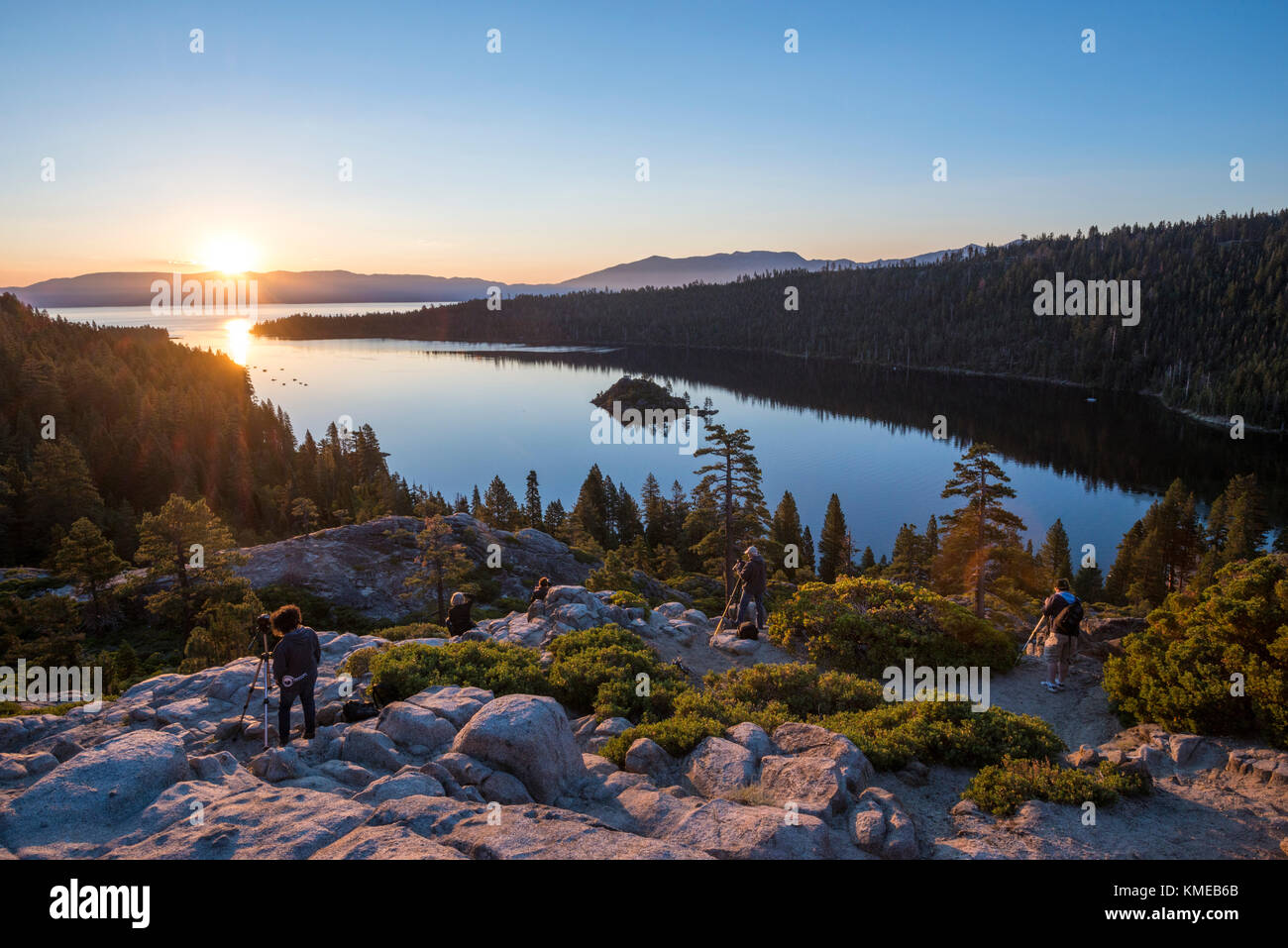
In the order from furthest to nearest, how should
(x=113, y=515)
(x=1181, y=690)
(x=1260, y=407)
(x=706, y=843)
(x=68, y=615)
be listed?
1. (x=1260, y=407)
2. (x=113, y=515)
3. (x=68, y=615)
4. (x=1181, y=690)
5. (x=706, y=843)

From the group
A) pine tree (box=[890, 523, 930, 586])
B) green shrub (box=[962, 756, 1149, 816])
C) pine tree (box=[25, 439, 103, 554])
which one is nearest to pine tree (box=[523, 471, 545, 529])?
pine tree (box=[25, 439, 103, 554])

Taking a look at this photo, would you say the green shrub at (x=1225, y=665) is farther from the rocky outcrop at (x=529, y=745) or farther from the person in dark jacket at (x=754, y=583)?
the rocky outcrop at (x=529, y=745)

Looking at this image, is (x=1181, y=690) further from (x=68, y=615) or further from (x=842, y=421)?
(x=842, y=421)

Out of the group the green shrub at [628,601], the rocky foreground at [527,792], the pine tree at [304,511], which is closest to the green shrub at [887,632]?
the rocky foreground at [527,792]

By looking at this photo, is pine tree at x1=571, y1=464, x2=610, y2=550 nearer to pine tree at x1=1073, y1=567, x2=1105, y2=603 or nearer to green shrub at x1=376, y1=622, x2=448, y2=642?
green shrub at x1=376, y1=622, x2=448, y2=642

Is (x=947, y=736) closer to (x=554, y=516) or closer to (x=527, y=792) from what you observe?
(x=527, y=792)

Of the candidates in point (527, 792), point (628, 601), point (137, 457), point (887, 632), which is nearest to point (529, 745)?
point (527, 792)
